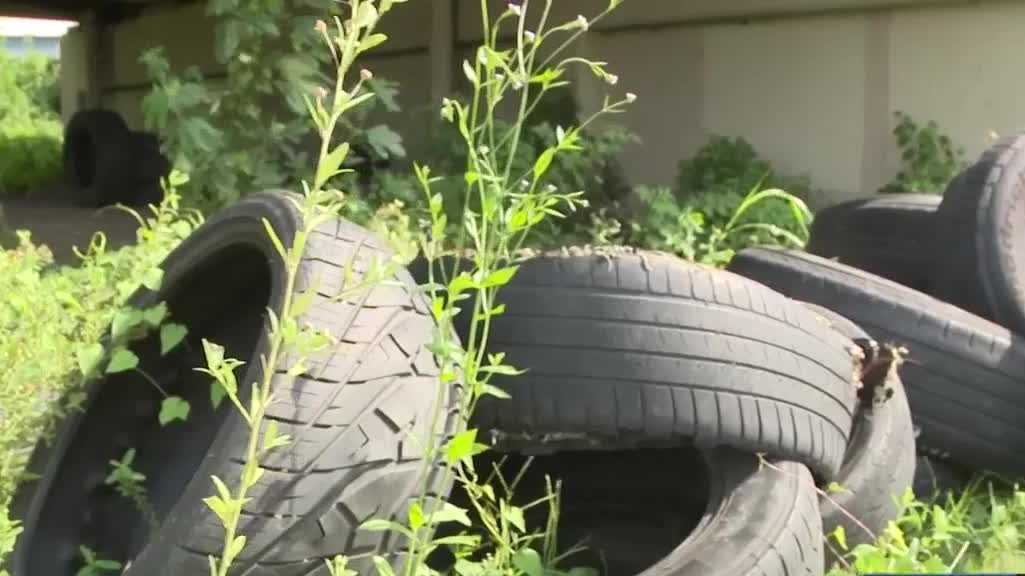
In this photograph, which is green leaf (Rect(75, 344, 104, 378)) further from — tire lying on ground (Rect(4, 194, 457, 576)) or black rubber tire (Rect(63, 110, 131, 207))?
black rubber tire (Rect(63, 110, 131, 207))

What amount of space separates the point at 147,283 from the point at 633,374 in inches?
38.1

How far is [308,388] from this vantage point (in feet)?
5.03

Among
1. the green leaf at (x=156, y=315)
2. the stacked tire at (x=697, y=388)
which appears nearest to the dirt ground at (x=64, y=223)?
the green leaf at (x=156, y=315)

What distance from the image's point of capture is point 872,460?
2.31 meters

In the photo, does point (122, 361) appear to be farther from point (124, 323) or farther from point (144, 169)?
point (144, 169)

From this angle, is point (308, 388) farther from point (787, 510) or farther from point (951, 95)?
point (951, 95)

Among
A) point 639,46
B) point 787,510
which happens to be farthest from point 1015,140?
point 639,46

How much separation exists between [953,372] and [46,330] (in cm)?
228

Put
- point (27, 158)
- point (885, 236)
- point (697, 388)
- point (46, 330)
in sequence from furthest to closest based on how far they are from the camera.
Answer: point (27, 158) < point (885, 236) < point (46, 330) < point (697, 388)

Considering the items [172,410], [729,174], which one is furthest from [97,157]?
[172,410]

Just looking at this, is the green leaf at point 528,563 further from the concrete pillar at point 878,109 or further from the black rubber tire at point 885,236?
the concrete pillar at point 878,109

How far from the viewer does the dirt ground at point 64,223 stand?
670 cm

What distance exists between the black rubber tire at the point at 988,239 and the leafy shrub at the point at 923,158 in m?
2.04

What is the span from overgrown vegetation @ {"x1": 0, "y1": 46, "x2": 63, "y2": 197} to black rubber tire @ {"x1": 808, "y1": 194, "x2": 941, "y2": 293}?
945 centimetres
